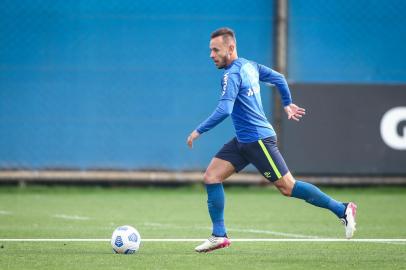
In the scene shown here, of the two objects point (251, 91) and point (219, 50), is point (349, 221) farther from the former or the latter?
point (219, 50)

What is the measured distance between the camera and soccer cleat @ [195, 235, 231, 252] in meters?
8.70

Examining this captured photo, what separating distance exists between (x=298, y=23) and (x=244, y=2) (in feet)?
3.32

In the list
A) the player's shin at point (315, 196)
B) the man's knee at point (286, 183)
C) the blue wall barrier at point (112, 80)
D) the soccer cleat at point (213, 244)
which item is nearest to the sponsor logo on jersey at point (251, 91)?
the man's knee at point (286, 183)

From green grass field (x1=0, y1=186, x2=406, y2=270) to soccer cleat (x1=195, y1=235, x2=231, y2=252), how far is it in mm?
73

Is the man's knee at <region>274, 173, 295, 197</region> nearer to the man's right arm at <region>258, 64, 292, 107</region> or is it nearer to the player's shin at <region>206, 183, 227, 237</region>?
the player's shin at <region>206, 183, 227, 237</region>

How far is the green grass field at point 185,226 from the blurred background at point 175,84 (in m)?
0.64

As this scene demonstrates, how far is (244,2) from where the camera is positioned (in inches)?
647

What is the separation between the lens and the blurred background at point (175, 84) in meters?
16.1

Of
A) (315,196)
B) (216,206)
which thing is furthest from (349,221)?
(216,206)

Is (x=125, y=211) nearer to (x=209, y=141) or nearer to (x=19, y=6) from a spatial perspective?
(x=209, y=141)

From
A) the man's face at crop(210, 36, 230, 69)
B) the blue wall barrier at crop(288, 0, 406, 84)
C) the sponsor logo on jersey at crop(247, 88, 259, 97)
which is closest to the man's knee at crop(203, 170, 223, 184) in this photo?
the sponsor logo on jersey at crop(247, 88, 259, 97)

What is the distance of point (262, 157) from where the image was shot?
8.84 metres

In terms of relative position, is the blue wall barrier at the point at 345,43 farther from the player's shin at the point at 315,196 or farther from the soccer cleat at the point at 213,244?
the soccer cleat at the point at 213,244

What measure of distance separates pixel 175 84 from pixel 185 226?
5.51 metres
